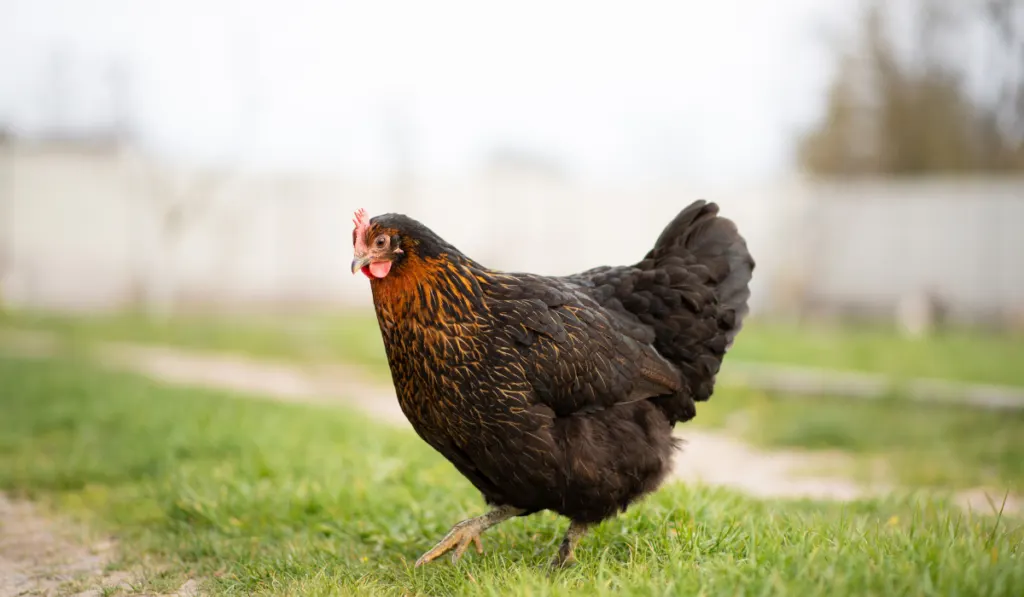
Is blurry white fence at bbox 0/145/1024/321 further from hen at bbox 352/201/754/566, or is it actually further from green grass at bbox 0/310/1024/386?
hen at bbox 352/201/754/566

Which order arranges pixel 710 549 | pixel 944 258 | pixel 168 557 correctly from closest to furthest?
pixel 710 549, pixel 168 557, pixel 944 258

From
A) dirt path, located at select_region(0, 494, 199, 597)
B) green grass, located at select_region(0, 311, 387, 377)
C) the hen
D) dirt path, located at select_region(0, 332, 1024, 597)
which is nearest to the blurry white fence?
green grass, located at select_region(0, 311, 387, 377)

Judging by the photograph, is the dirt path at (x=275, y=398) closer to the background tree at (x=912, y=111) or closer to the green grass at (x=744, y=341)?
the green grass at (x=744, y=341)

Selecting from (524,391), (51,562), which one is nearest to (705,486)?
(524,391)

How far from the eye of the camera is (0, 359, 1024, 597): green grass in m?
2.70

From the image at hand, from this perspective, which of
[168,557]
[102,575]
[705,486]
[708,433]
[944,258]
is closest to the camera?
[102,575]

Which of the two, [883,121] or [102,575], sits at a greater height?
[883,121]

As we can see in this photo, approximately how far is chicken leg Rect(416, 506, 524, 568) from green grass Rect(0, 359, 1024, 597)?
Answer: 0.08 meters

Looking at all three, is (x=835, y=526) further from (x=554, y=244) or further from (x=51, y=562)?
(x=554, y=244)

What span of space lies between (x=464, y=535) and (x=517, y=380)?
778 mm

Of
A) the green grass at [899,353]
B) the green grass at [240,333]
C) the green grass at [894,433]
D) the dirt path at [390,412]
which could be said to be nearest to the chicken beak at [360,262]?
the dirt path at [390,412]

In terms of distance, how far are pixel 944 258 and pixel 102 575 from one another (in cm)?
1580

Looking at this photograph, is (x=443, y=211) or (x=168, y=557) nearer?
(x=168, y=557)

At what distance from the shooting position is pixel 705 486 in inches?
175
